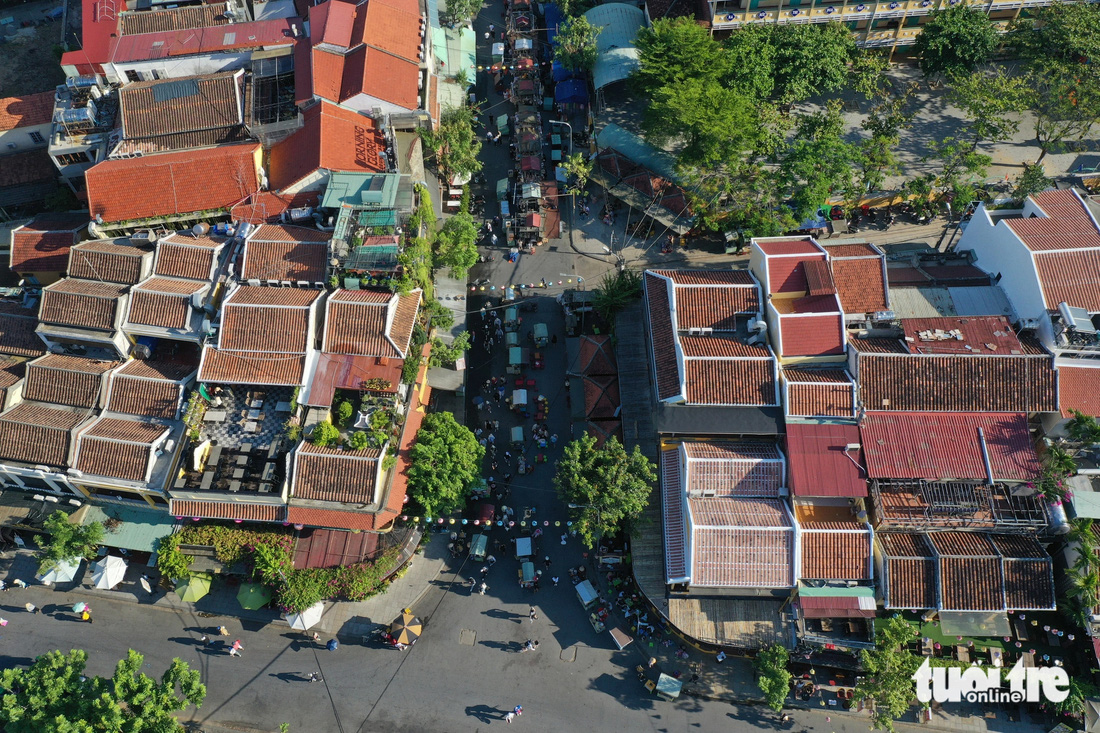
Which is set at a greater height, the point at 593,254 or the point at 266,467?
the point at 593,254

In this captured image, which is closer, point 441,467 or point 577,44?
point 441,467

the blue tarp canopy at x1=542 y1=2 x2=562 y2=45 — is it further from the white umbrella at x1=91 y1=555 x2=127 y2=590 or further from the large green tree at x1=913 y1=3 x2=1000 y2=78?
the white umbrella at x1=91 y1=555 x2=127 y2=590

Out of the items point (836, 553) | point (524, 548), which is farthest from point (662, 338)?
point (836, 553)

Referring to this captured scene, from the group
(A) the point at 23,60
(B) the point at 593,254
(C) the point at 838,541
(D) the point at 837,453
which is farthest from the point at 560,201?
(A) the point at 23,60

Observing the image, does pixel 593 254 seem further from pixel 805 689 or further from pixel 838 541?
pixel 805 689

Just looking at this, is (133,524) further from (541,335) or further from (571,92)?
(571,92)

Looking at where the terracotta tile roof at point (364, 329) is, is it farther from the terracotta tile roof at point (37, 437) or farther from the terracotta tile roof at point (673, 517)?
the terracotta tile roof at point (673, 517)

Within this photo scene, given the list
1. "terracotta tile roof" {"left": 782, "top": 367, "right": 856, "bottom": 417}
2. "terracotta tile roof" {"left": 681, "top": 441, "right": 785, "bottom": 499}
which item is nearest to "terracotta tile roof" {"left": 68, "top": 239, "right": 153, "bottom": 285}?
"terracotta tile roof" {"left": 681, "top": 441, "right": 785, "bottom": 499}
